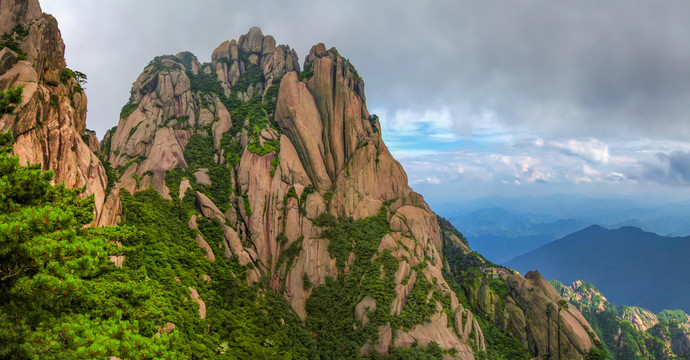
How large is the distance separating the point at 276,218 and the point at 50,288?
44822mm

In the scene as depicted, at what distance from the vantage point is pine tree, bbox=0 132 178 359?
8.97 meters

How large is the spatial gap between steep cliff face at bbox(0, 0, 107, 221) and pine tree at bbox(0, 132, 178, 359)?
43.3 ft

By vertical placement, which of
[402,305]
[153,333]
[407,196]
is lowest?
[402,305]

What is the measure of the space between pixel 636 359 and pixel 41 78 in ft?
379

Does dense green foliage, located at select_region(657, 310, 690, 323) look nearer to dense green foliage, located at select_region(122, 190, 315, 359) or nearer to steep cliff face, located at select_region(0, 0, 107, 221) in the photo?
dense green foliage, located at select_region(122, 190, 315, 359)

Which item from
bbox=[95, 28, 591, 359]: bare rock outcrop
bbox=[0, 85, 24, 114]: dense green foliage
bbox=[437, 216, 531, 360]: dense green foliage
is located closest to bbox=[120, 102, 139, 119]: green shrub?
bbox=[95, 28, 591, 359]: bare rock outcrop

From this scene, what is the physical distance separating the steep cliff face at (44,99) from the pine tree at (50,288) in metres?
13.2

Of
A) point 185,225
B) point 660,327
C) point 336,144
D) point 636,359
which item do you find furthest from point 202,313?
point 660,327

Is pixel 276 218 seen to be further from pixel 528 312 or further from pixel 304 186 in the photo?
pixel 528 312

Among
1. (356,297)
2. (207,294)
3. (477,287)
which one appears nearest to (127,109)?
(207,294)

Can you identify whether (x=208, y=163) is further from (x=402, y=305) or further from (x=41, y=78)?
(x=402, y=305)

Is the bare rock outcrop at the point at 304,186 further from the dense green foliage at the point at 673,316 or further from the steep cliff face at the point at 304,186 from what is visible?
the dense green foliage at the point at 673,316

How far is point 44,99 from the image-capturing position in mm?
24953

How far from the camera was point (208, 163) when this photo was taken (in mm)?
59812
